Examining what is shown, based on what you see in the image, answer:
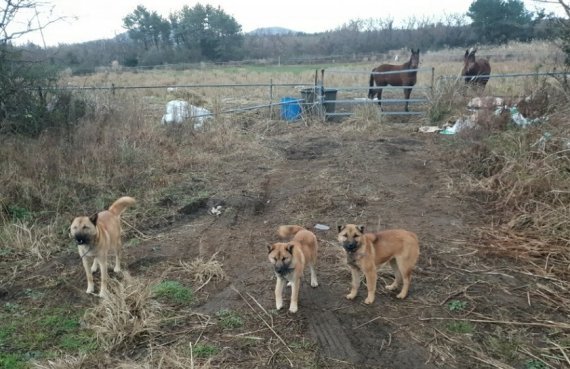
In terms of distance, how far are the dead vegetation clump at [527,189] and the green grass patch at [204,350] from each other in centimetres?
380

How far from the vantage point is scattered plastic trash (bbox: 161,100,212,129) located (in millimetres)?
11705

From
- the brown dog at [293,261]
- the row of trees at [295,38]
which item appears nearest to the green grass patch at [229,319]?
the brown dog at [293,261]

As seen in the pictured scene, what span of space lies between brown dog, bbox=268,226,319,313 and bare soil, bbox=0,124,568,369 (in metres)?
0.17

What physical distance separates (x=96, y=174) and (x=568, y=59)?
34.5ft

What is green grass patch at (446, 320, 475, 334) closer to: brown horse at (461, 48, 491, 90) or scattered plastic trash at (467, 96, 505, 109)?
scattered plastic trash at (467, 96, 505, 109)

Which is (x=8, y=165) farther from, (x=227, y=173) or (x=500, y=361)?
(x=500, y=361)

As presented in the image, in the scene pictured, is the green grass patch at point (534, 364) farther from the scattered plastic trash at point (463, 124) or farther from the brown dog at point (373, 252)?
the scattered plastic trash at point (463, 124)

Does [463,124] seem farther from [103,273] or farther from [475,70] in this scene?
[103,273]

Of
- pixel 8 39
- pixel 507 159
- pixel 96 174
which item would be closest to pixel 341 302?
pixel 507 159

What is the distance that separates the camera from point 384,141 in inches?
450

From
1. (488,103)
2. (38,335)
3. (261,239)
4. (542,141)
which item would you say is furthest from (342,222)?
(488,103)

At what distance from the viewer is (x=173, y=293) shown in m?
5.03

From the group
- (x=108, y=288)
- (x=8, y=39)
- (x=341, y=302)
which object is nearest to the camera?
(x=341, y=302)

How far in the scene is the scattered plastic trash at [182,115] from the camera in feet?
38.4
